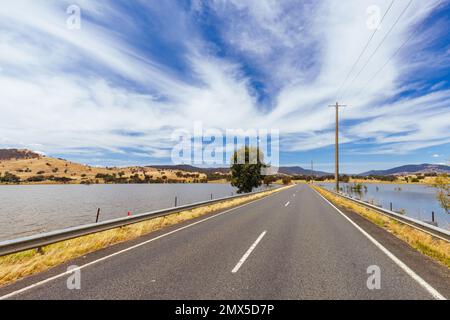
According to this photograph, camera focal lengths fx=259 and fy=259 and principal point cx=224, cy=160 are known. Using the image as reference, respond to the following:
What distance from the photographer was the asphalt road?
14.4ft

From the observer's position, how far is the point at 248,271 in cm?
546

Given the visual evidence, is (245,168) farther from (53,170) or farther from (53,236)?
(53,170)

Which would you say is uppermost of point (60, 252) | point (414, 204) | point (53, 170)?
point (53, 170)

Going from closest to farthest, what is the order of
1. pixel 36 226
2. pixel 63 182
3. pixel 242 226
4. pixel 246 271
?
pixel 246 271, pixel 242 226, pixel 36 226, pixel 63 182

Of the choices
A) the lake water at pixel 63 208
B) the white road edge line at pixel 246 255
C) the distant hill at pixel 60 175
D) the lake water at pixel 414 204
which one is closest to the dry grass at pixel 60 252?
the white road edge line at pixel 246 255

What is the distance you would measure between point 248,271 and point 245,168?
4180 centimetres

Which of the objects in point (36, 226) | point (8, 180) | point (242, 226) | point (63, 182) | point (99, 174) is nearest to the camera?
point (242, 226)

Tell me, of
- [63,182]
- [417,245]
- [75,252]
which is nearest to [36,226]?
[75,252]

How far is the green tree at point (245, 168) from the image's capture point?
47.2 meters

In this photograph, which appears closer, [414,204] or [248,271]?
[248,271]

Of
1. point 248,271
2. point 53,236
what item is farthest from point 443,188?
point 53,236
